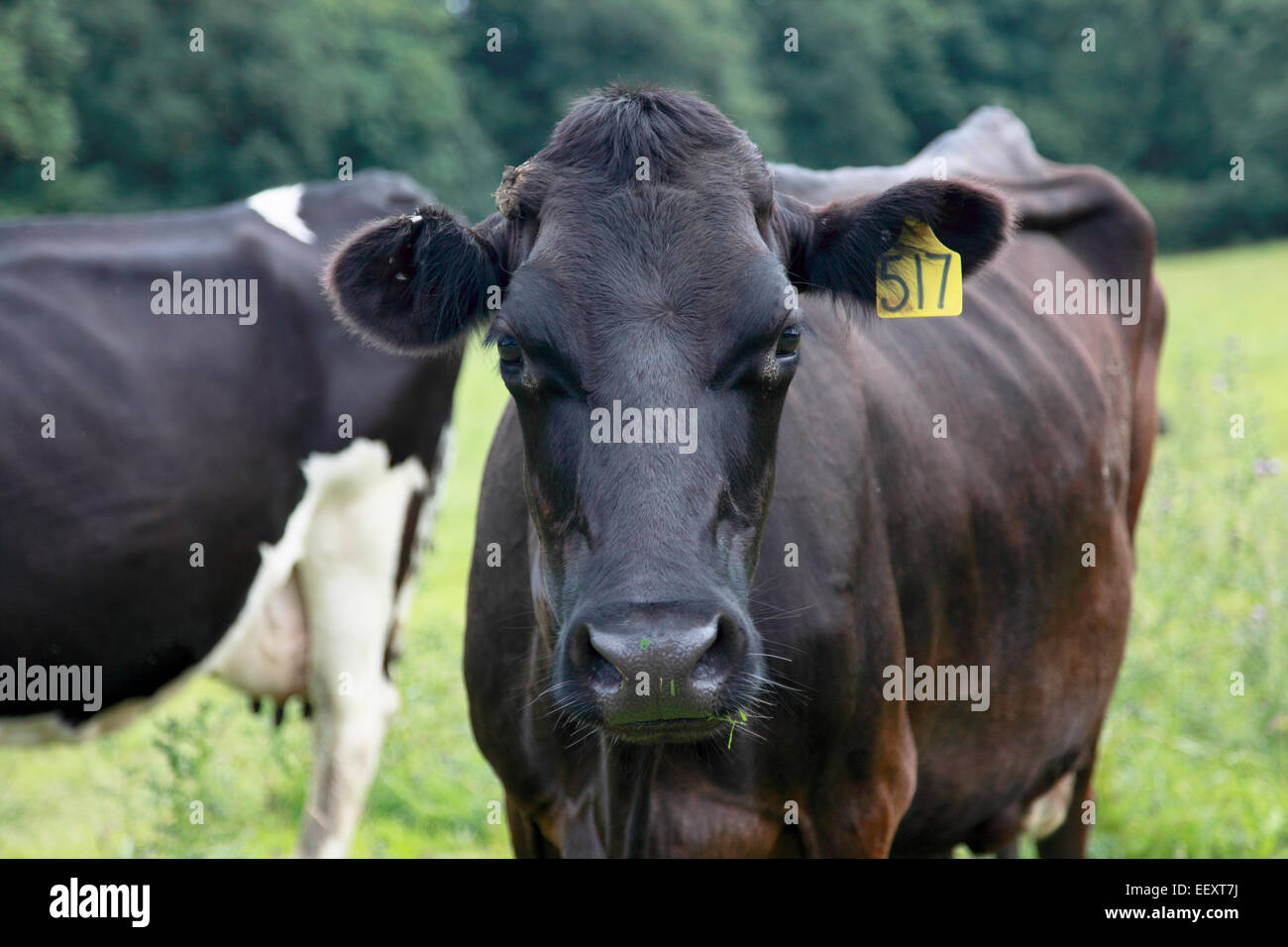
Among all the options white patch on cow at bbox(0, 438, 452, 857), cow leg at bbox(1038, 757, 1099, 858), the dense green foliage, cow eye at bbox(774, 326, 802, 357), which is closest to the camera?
cow eye at bbox(774, 326, 802, 357)

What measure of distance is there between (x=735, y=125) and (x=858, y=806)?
1590 mm

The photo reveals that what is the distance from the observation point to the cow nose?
2047mm

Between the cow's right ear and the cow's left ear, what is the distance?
70 centimetres

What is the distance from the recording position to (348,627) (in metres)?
4.99

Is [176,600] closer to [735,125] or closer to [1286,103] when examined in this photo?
[735,125]

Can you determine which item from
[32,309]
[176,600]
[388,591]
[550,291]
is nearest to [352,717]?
[388,591]

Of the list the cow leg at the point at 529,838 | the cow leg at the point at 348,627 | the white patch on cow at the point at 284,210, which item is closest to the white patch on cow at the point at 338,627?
the cow leg at the point at 348,627

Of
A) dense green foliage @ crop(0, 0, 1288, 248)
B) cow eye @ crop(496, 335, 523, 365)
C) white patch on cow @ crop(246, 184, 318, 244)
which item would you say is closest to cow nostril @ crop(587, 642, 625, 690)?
cow eye @ crop(496, 335, 523, 365)

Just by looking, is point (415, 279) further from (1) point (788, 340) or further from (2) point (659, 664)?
(2) point (659, 664)

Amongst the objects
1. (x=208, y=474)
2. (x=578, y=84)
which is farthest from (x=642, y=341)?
(x=578, y=84)

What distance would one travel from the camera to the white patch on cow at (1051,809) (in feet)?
13.5

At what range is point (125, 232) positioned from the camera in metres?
4.73

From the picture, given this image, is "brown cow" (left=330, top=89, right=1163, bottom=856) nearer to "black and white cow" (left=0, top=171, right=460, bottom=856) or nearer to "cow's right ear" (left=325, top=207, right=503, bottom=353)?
"cow's right ear" (left=325, top=207, right=503, bottom=353)

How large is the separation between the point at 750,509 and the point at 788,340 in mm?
352
